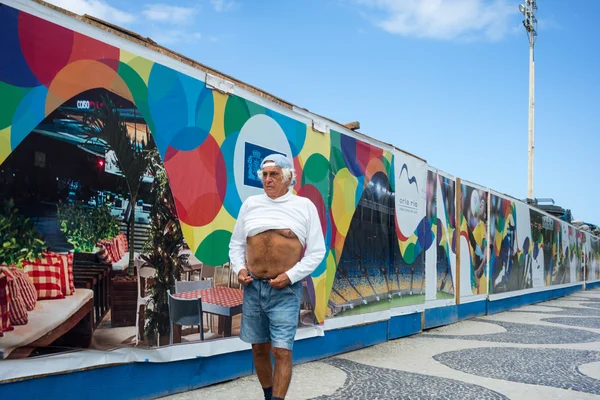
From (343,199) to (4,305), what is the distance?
4.12 meters

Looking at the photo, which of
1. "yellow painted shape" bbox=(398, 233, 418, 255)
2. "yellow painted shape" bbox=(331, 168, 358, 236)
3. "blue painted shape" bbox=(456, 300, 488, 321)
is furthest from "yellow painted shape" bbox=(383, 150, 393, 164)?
"blue painted shape" bbox=(456, 300, 488, 321)

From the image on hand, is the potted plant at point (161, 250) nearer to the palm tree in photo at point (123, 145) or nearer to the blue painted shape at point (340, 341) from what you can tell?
the palm tree in photo at point (123, 145)

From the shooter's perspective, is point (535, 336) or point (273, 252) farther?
point (535, 336)

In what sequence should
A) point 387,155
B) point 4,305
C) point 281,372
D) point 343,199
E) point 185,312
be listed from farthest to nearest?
1. point 387,155
2. point 343,199
3. point 185,312
4. point 281,372
5. point 4,305

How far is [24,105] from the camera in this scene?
325 centimetres

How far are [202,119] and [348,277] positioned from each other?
2888mm

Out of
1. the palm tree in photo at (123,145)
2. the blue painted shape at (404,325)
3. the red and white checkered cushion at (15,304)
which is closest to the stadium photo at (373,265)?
the blue painted shape at (404,325)

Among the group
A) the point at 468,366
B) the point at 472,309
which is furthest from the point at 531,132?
the point at 468,366

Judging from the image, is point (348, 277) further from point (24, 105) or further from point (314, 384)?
point (24, 105)

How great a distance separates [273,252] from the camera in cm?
355

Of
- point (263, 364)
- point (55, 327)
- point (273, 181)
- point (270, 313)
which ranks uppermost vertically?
point (273, 181)

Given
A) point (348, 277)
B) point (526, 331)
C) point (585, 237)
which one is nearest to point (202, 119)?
point (348, 277)

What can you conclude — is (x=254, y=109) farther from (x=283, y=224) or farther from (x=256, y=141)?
(x=283, y=224)

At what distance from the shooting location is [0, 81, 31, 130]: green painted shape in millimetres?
3133
